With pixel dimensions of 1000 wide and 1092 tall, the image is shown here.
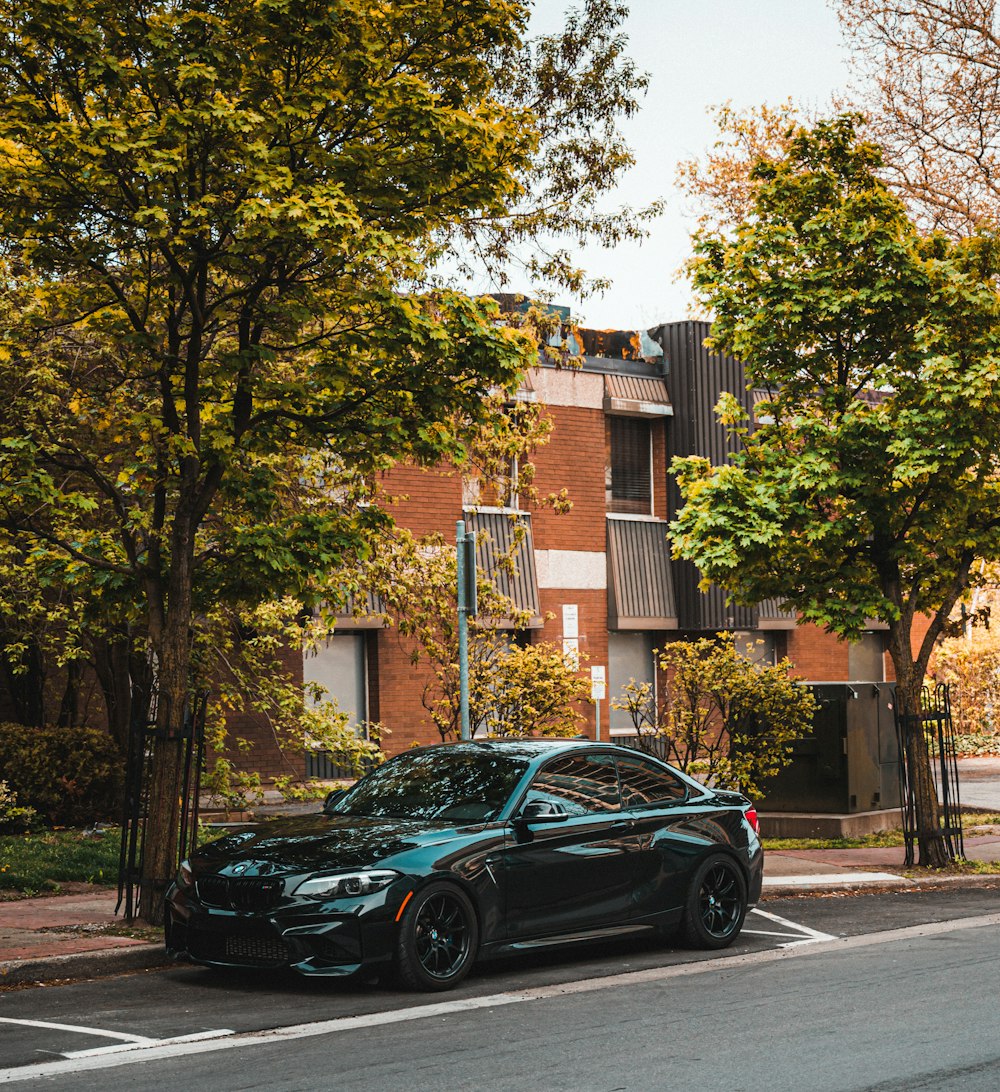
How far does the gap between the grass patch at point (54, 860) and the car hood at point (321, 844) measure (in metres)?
4.54

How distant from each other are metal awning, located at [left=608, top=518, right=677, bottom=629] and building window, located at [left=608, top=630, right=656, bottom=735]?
0.54 metres

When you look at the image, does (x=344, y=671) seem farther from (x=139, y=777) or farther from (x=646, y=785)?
(x=646, y=785)

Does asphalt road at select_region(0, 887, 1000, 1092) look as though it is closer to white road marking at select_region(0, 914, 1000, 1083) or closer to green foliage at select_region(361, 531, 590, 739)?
white road marking at select_region(0, 914, 1000, 1083)

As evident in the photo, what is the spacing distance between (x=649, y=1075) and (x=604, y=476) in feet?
65.0

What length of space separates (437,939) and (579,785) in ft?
5.46

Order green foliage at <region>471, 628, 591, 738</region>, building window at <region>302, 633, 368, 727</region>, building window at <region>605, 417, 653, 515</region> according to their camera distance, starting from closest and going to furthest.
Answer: green foliage at <region>471, 628, 591, 738</region>, building window at <region>302, 633, 368, 727</region>, building window at <region>605, 417, 653, 515</region>

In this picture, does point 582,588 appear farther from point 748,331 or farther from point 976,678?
point 976,678

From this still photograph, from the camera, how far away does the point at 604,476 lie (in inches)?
1030

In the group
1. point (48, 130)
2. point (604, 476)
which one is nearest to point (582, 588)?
point (604, 476)

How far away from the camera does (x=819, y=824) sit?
18.0 meters

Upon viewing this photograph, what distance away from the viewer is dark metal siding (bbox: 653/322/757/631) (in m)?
26.9

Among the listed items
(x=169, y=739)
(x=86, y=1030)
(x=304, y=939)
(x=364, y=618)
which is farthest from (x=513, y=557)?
(x=86, y=1030)

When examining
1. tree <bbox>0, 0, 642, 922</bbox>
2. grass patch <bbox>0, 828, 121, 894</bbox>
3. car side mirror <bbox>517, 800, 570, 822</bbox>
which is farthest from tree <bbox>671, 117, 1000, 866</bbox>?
grass patch <bbox>0, 828, 121, 894</bbox>

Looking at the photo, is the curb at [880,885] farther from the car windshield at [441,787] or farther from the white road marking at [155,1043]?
the white road marking at [155,1043]
